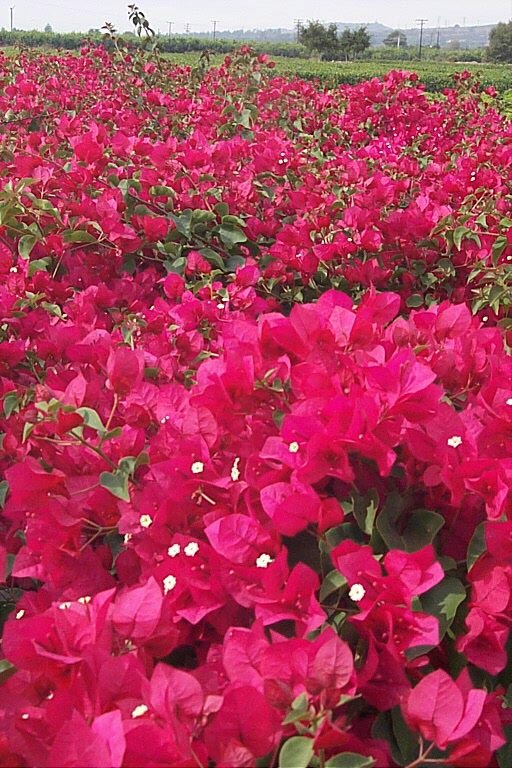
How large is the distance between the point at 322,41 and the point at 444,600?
27.8 meters

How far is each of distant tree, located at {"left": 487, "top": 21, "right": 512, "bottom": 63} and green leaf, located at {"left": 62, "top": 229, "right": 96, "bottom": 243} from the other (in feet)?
118

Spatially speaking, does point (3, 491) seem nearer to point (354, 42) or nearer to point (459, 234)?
point (459, 234)

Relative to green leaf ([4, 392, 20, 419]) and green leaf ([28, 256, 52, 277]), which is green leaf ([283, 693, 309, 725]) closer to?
green leaf ([4, 392, 20, 419])

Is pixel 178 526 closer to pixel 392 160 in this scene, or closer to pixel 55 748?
pixel 55 748

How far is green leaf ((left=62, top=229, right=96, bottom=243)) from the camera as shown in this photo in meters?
1.82

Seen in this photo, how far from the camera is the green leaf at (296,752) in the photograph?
1.75 feet

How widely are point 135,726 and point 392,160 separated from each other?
281 centimetres

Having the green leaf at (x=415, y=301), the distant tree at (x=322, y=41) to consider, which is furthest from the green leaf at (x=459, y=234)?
the distant tree at (x=322, y=41)

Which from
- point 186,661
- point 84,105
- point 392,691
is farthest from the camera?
point 84,105

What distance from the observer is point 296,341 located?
0.92 meters

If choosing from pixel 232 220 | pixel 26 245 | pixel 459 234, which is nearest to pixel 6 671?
pixel 26 245

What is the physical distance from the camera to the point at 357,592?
67cm

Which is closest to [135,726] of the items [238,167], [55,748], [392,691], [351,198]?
[55,748]

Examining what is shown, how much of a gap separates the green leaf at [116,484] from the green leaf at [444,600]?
34 cm
